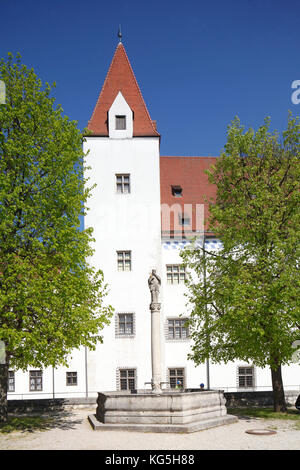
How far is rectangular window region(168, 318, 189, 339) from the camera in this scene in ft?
90.4

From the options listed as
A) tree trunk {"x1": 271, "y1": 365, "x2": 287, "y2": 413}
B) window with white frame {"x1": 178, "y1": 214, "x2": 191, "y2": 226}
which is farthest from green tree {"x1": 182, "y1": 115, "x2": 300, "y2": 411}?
window with white frame {"x1": 178, "y1": 214, "x2": 191, "y2": 226}

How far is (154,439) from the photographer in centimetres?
1392

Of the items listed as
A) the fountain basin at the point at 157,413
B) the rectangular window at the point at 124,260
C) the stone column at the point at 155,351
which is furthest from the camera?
the rectangular window at the point at 124,260

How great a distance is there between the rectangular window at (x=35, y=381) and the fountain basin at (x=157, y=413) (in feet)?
36.7

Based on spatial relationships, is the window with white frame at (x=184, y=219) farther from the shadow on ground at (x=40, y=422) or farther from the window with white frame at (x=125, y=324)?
the shadow on ground at (x=40, y=422)

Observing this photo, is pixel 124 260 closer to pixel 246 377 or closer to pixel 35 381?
pixel 35 381

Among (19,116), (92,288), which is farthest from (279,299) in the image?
(19,116)

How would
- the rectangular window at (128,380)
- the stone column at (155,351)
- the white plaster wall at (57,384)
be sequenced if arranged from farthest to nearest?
the white plaster wall at (57,384)
the rectangular window at (128,380)
the stone column at (155,351)

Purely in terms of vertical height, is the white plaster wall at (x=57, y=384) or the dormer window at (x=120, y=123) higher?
the dormer window at (x=120, y=123)

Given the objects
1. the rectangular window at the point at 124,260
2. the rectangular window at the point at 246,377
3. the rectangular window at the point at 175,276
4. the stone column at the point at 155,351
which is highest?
the rectangular window at the point at 124,260

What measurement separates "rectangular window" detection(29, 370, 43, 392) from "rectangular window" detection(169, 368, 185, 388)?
7028 mm

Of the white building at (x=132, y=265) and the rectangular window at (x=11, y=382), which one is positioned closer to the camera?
the white building at (x=132, y=265)

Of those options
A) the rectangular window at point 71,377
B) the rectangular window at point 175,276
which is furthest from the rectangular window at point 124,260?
the rectangular window at point 71,377

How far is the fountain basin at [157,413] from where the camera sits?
15.5m
